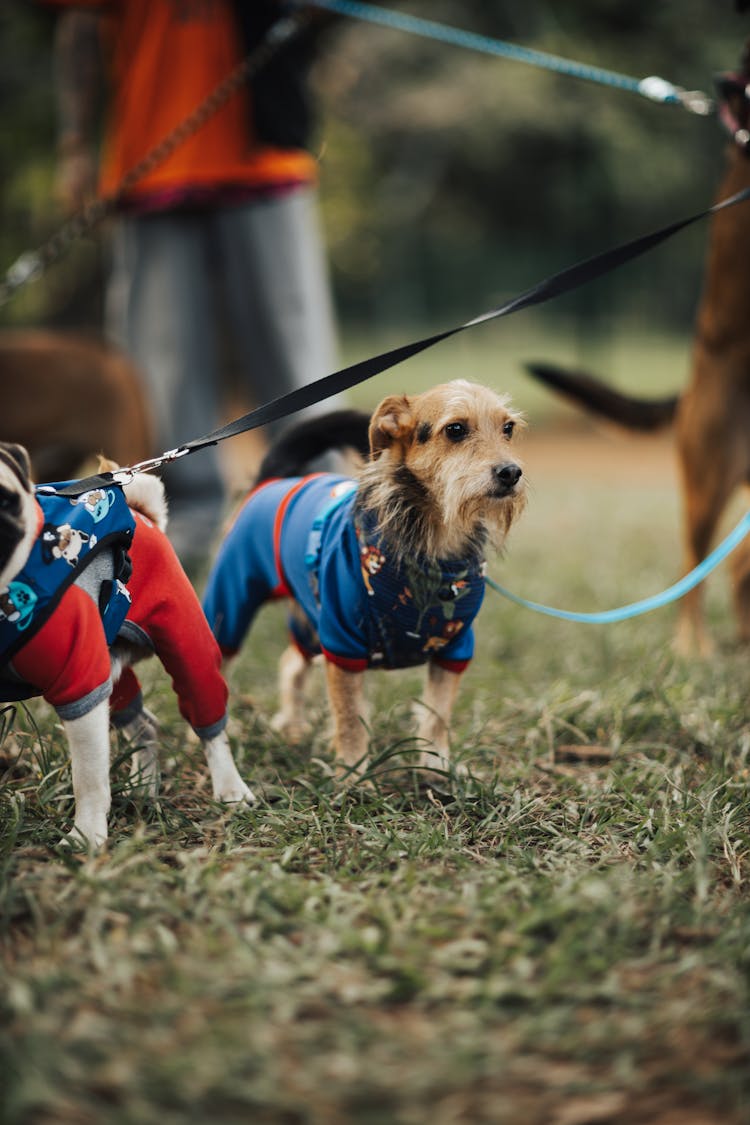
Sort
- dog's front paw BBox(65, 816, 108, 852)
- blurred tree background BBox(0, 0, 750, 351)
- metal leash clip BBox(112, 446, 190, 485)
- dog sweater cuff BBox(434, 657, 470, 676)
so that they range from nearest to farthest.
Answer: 1. dog's front paw BBox(65, 816, 108, 852)
2. metal leash clip BBox(112, 446, 190, 485)
3. dog sweater cuff BBox(434, 657, 470, 676)
4. blurred tree background BBox(0, 0, 750, 351)

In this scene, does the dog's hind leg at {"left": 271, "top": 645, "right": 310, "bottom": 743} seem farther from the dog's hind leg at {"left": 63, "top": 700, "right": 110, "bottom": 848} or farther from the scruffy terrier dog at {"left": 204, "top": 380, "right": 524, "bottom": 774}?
the dog's hind leg at {"left": 63, "top": 700, "right": 110, "bottom": 848}

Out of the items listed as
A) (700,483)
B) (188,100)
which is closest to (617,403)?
(700,483)

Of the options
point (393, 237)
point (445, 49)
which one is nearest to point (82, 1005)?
point (445, 49)

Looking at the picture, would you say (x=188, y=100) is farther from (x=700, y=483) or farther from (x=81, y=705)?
(x=81, y=705)

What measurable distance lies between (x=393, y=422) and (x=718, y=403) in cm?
187

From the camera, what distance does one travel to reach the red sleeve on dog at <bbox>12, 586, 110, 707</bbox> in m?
2.10

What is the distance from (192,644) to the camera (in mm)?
2479

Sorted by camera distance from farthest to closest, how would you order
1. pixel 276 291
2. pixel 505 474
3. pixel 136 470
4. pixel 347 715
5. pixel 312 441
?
1. pixel 276 291
2. pixel 312 441
3. pixel 347 715
4. pixel 505 474
5. pixel 136 470

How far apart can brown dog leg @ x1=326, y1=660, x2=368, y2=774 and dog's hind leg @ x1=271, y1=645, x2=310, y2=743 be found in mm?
507

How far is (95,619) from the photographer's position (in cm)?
218

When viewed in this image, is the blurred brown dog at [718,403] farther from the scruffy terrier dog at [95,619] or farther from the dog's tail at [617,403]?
the scruffy terrier dog at [95,619]

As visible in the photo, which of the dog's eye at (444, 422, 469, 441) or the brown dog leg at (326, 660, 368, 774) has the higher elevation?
the dog's eye at (444, 422, 469, 441)

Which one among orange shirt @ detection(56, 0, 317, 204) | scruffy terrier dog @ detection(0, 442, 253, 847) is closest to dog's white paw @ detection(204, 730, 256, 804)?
scruffy terrier dog @ detection(0, 442, 253, 847)

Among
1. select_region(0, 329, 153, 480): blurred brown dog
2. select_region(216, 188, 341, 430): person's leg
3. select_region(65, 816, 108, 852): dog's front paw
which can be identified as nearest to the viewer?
select_region(65, 816, 108, 852): dog's front paw
